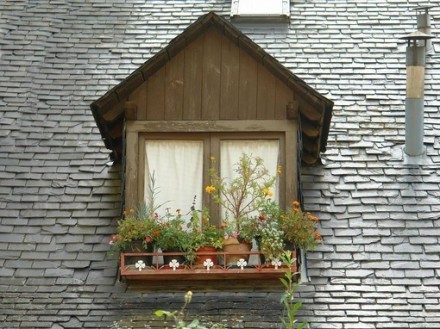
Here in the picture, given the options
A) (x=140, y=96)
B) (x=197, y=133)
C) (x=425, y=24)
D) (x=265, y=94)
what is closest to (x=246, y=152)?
(x=197, y=133)

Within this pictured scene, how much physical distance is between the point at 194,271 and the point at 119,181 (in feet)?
5.18

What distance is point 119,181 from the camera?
42.1ft

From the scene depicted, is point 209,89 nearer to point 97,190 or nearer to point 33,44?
point 97,190

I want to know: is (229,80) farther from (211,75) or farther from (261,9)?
(261,9)

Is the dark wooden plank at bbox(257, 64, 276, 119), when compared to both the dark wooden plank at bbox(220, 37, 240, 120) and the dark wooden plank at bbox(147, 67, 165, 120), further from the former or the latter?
the dark wooden plank at bbox(147, 67, 165, 120)

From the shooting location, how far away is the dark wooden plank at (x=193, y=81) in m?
12.5

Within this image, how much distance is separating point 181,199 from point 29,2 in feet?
14.2

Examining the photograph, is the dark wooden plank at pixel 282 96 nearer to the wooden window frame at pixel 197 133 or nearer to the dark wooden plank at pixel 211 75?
the wooden window frame at pixel 197 133

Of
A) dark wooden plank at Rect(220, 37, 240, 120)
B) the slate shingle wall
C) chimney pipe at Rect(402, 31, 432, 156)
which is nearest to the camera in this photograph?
the slate shingle wall

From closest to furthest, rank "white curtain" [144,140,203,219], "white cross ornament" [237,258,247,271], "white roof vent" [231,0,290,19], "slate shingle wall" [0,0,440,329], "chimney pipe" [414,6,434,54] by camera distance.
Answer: "slate shingle wall" [0,0,440,329]
"white cross ornament" [237,258,247,271]
"white curtain" [144,140,203,219]
"chimney pipe" [414,6,434,54]
"white roof vent" [231,0,290,19]

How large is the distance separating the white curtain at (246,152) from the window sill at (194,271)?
2.92ft

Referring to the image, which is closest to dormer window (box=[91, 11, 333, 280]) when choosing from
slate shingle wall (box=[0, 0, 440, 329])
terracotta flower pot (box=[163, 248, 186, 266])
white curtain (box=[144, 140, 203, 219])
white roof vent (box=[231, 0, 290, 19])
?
white curtain (box=[144, 140, 203, 219])

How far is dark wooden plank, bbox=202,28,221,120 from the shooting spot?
1252 cm

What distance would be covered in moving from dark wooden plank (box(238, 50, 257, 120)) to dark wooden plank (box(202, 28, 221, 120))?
203 mm
